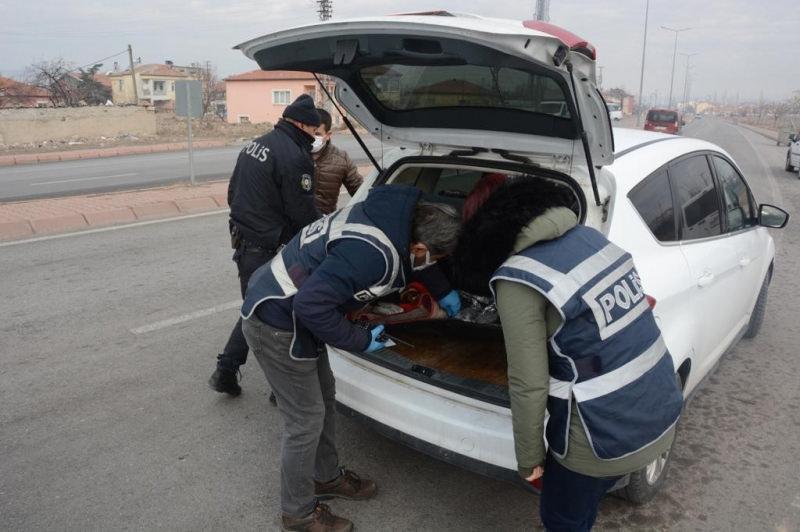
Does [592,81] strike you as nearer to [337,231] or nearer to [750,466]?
[337,231]

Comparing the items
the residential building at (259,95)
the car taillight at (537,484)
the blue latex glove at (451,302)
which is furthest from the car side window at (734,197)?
the residential building at (259,95)

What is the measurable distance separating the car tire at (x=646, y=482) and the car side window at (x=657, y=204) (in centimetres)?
66

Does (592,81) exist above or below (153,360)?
above

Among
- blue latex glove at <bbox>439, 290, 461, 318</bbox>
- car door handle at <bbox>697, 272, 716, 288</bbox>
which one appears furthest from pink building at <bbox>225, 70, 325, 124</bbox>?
blue latex glove at <bbox>439, 290, 461, 318</bbox>

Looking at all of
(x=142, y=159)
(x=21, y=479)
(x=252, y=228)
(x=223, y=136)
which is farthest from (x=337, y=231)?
(x=223, y=136)

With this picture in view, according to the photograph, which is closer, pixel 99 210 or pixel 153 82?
pixel 99 210

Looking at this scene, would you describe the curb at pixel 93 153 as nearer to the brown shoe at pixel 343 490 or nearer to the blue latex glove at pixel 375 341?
the brown shoe at pixel 343 490

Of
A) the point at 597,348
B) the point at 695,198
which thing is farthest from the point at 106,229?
the point at 597,348

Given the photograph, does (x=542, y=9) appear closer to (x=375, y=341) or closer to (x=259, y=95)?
(x=375, y=341)

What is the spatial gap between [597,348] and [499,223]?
17.8 inches

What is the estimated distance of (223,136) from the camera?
30000mm

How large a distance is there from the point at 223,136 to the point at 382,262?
29.6m

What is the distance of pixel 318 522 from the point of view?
2.65m

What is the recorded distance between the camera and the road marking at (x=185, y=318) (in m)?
4.88
